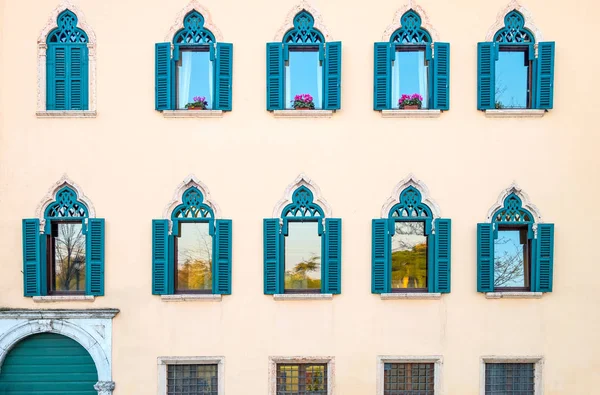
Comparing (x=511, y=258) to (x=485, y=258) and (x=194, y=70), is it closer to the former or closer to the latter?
(x=485, y=258)

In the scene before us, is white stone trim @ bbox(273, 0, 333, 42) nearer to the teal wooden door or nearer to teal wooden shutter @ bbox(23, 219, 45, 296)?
teal wooden shutter @ bbox(23, 219, 45, 296)

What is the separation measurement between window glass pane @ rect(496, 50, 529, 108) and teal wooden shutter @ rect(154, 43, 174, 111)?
21.0ft

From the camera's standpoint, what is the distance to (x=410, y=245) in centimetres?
941

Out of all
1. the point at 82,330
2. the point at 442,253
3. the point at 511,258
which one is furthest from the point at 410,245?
the point at 82,330

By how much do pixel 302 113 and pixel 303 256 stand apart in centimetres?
278

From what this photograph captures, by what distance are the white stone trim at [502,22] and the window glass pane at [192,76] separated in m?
5.50


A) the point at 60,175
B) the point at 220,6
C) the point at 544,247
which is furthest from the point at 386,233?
the point at 60,175

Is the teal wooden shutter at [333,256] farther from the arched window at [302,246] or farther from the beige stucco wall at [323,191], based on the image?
the beige stucco wall at [323,191]

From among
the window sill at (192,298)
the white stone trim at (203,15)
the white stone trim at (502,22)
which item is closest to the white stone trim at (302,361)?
the window sill at (192,298)

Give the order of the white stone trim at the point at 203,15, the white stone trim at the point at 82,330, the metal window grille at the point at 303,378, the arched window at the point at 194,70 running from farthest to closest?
the metal window grille at the point at 303,378
the white stone trim at the point at 203,15
the arched window at the point at 194,70
the white stone trim at the point at 82,330

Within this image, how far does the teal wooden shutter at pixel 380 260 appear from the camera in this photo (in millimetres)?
9125

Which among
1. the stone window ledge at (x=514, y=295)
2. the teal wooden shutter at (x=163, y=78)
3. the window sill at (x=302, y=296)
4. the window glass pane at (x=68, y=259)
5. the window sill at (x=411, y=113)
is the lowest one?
the window sill at (x=302, y=296)

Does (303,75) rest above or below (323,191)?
above

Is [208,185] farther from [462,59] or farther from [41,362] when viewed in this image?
[462,59]
